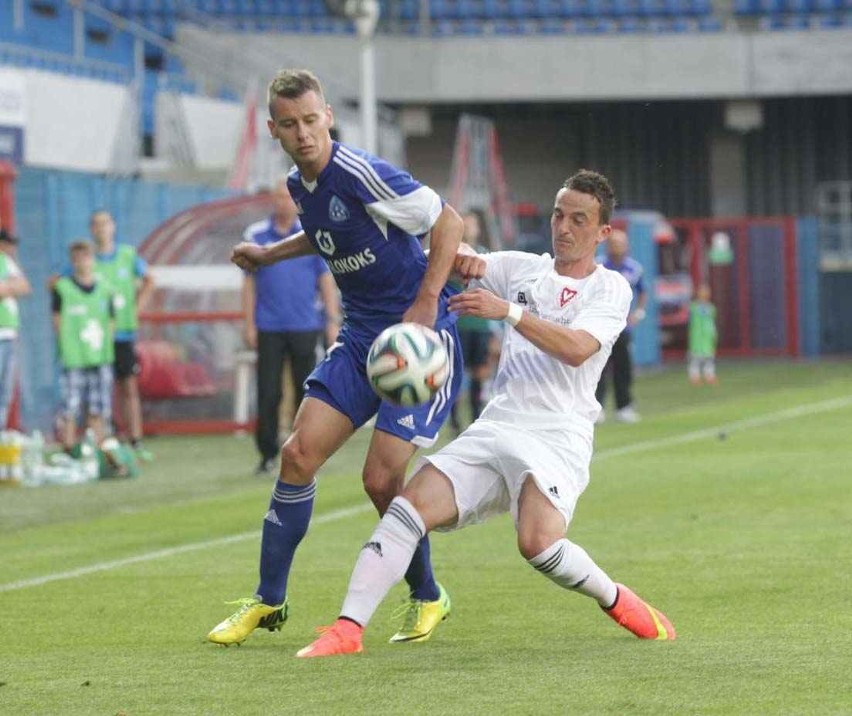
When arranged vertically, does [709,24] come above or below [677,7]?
below

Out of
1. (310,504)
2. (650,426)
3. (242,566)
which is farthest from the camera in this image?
(650,426)

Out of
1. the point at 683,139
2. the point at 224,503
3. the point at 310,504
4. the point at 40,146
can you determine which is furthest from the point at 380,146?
the point at 310,504

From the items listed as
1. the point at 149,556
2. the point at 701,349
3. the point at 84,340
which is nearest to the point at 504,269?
the point at 149,556

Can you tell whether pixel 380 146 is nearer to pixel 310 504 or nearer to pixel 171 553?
pixel 171 553

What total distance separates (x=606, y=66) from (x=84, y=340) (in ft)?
73.0

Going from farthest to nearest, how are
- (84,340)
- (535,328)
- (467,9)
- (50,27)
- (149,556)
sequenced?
(467,9) < (50,27) < (84,340) < (149,556) < (535,328)

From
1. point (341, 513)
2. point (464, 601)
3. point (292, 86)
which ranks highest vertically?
point (292, 86)

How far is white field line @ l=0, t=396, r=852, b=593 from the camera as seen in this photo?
Answer: 384 inches

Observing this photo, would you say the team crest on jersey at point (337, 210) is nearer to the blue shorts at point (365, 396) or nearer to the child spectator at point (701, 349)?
the blue shorts at point (365, 396)

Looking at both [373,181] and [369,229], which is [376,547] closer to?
[369,229]

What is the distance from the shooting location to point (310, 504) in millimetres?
7430

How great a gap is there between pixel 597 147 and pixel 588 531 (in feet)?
104

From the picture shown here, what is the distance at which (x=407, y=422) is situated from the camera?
731 cm

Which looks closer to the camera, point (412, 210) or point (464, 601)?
point (412, 210)
